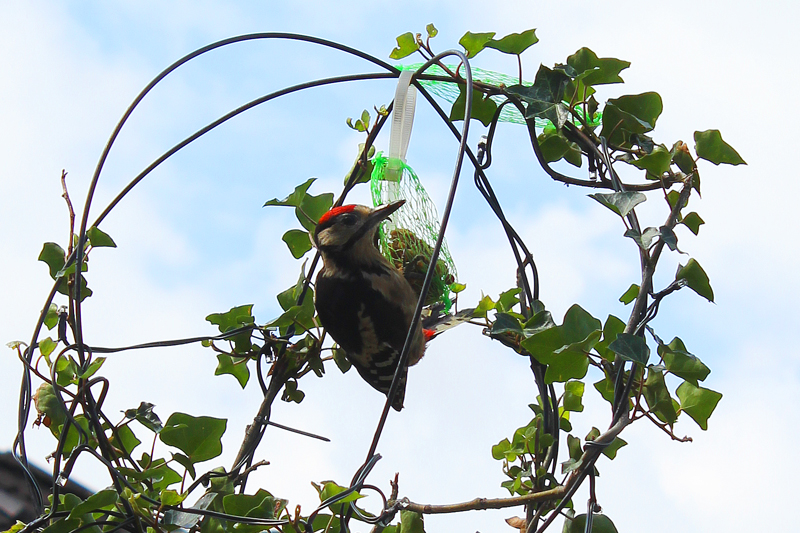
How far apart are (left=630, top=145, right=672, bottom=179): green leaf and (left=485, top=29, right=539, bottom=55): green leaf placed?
298 mm

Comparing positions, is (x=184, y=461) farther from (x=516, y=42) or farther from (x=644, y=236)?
(x=516, y=42)

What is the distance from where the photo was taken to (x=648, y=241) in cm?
108

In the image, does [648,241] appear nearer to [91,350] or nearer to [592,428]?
[592,428]

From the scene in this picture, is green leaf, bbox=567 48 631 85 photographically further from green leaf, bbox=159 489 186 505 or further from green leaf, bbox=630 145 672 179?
green leaf, bbox=159 489 186 505

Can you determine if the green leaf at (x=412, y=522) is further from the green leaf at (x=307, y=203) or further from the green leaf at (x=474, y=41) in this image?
the green leaf at (x=474, y=41)

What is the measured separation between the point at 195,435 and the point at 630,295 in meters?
0.74

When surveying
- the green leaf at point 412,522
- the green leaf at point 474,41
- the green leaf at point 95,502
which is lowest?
the green leaf at point 412,522

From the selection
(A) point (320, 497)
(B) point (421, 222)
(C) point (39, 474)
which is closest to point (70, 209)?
(A) point (320, 497)

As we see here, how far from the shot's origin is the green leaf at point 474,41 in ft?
4.44

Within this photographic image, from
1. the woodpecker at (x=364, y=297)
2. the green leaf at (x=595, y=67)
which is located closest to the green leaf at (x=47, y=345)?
the woodpecker at (x=364, y=297)

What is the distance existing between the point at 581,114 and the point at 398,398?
87cm

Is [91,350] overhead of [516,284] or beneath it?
beneath

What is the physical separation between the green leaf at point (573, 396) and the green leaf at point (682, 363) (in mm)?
357

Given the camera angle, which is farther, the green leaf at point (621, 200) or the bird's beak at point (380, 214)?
the bird's beak at point (380, 214)
